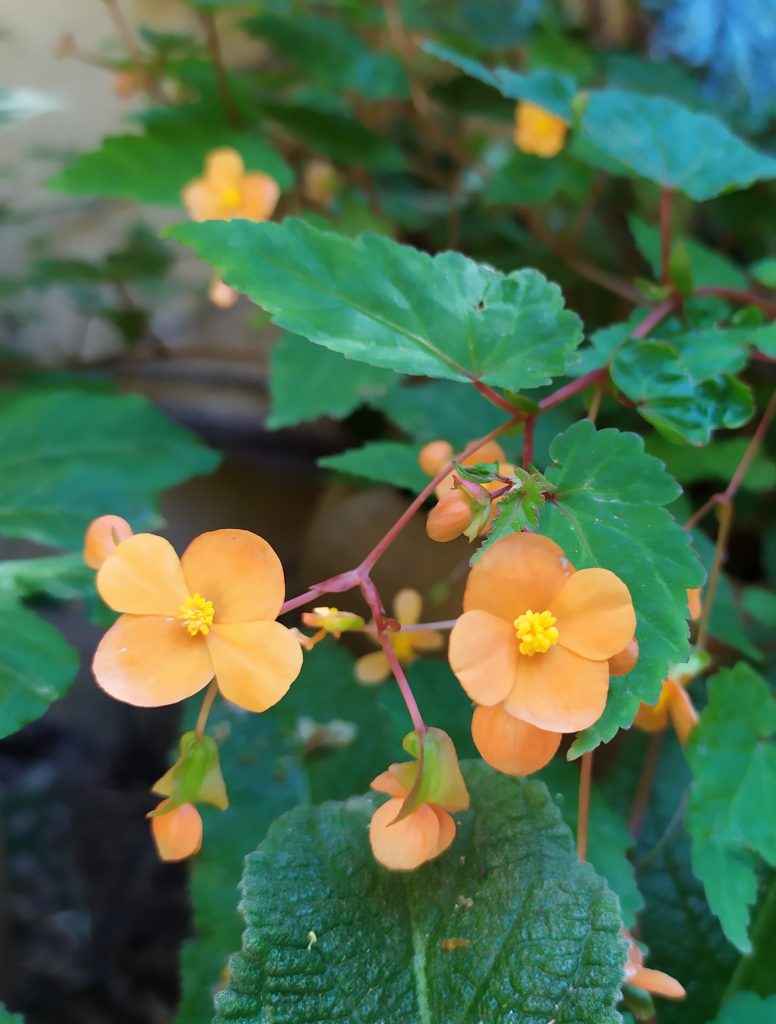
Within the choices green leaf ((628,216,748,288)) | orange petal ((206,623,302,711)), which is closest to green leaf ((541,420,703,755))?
orange petal ((206,623,302,711))

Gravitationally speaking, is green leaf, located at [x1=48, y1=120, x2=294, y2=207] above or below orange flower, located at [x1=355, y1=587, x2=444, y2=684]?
above

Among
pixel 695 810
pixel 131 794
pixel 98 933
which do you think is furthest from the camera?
pixel 131 794

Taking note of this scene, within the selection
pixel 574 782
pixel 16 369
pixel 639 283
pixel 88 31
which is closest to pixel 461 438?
pixel 639 283

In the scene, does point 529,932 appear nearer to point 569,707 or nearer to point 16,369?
point 569,707

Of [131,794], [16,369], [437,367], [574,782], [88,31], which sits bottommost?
[131,794]

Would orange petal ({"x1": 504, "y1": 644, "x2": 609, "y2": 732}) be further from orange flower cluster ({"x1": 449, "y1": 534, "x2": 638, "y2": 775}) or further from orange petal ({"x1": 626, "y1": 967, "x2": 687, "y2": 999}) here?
orange petal ({"x1": 626, "y1": 967, "x2": 687, "y2": 999})

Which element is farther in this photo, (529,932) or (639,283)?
(639,283)

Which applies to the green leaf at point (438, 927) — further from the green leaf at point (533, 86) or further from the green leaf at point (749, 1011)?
the green leaf at point (533, 86)

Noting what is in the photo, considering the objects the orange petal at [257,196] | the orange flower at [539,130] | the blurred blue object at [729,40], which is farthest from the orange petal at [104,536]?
the blurred blue object at [729,40]
